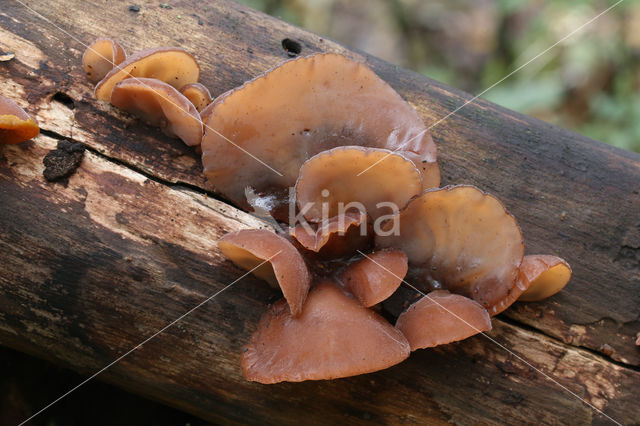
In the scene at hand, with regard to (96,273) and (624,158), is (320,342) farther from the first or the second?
(624,158)

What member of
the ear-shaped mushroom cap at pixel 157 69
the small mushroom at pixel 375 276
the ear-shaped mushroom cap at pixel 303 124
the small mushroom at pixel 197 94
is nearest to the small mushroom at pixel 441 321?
Result: the small mushroom at pixel 375 276

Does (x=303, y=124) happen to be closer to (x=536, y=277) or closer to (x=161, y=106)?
(x=161, y=106)

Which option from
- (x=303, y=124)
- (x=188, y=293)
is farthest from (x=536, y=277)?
(x=188, y=293)

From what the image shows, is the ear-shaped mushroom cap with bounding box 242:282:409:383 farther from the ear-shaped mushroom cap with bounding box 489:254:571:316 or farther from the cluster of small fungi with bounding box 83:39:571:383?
the ear-shaped mushroom cap with bounding box 489:254:571:316

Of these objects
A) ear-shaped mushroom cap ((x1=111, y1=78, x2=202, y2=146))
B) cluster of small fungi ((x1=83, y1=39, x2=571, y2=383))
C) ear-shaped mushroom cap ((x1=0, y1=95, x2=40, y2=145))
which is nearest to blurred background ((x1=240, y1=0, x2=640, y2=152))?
cluster of small fungi ((x1=83, y1=39, x2=571, y2=383))

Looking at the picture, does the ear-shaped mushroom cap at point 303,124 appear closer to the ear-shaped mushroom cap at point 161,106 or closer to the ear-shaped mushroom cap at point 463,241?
the ear-shaped mushroom cap at point 161,106

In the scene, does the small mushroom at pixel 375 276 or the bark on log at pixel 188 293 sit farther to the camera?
the bark on log at pixel 188 293
